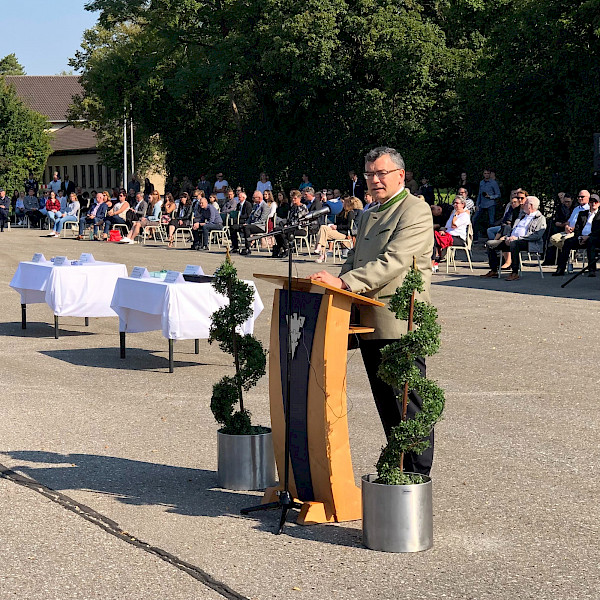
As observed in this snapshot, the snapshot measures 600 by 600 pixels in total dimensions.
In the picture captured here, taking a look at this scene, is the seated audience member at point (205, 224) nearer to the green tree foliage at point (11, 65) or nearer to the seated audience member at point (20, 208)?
the seated audience member at point (20, 208)

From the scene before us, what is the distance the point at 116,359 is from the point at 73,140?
9061 cm

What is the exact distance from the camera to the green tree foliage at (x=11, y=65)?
13025 centimetres

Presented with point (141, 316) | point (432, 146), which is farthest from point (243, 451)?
point (432, 146)

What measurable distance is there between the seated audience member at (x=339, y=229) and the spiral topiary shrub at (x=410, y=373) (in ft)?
66.2

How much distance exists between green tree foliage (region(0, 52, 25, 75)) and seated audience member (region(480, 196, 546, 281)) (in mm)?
112777

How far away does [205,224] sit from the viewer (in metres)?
31.3

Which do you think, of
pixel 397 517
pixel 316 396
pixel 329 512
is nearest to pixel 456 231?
pixel 329 512

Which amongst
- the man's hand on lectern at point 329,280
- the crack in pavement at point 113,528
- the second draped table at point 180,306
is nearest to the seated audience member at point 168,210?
the second draped table at point 180,306

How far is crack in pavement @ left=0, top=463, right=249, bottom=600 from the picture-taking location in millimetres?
5324

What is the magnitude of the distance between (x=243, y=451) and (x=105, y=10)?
5299 cm

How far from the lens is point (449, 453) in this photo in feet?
26.3

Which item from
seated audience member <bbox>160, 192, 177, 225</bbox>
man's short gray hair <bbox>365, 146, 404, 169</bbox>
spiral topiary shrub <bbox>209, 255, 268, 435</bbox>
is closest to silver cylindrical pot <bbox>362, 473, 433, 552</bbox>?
spiral topiary shrub <bbox>209, 255, 268, 435</bbox>

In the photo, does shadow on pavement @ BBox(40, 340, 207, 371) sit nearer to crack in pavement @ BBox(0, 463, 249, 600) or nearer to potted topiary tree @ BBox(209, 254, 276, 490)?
crack in pavement @ BBox(0, 463, 249, 600)

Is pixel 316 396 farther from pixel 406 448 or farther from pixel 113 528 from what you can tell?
pixel 113 528
